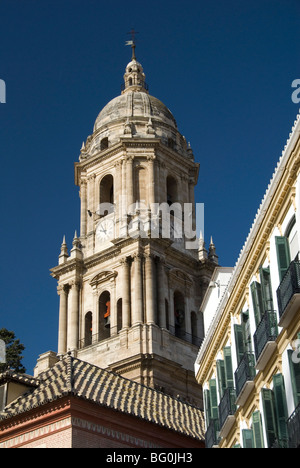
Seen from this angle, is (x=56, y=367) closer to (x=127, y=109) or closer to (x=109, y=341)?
(x=109, y=341)

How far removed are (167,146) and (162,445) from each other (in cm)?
3226

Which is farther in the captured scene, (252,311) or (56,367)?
(56,367)

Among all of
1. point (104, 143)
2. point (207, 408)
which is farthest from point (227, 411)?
point (104, 143)

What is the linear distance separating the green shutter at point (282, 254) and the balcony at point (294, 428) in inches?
150

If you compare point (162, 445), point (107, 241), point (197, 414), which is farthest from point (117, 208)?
point (162, 445)

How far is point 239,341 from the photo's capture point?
91.1 feet

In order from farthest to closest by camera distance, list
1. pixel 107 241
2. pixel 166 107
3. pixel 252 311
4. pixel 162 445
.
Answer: pixel 166 107
pixel 107 241
pixel 162 445
pixel 252 311

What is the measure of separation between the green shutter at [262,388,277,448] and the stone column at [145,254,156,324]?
28262 millimetres

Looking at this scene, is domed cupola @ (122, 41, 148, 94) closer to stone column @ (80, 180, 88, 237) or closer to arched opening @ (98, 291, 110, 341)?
stone column @ (80, 180, 88, 237)

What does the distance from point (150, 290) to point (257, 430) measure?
1139 inches

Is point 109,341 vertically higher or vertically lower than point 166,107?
lower

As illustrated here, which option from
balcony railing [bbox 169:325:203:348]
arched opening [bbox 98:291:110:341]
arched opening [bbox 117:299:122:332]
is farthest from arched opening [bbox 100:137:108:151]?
balcony railing [bbox 169:325:203:348]

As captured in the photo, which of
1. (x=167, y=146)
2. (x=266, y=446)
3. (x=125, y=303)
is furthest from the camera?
(x=167, y=146)

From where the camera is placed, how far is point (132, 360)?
164ft
